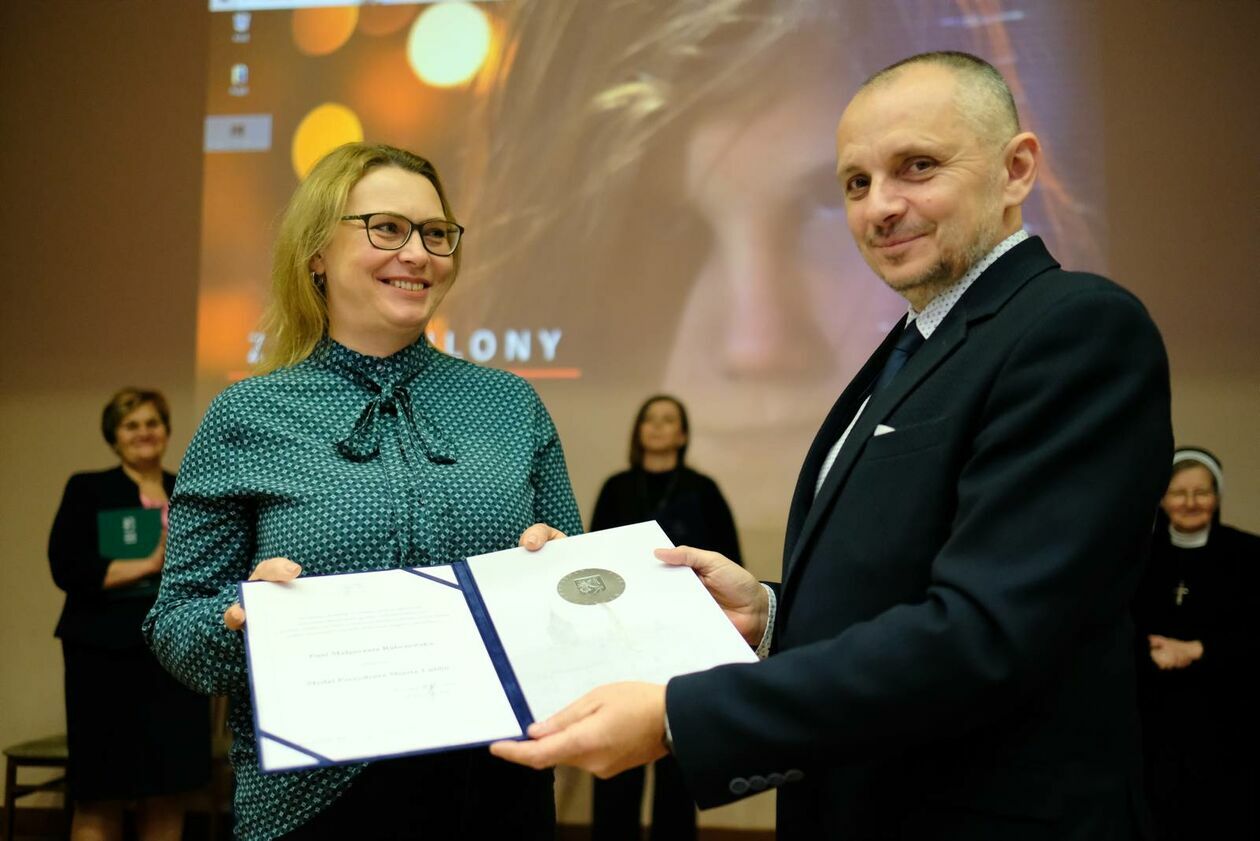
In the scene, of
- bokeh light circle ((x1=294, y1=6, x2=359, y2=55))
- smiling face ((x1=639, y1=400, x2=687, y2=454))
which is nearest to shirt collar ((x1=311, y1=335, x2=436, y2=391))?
smiling face ((x1=639, y1=400, x2=687, y2=454))

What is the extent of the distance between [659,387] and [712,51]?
1638mm

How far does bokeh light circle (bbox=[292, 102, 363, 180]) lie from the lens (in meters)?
5.39

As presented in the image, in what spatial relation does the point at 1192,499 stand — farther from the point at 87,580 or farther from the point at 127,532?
the point at 87,580

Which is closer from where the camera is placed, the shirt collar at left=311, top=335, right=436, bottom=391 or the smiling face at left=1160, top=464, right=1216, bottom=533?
the shirt collar at left=311, top=335, right=436, bottom=391

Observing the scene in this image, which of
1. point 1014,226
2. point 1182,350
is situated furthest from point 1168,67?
point 1014,226

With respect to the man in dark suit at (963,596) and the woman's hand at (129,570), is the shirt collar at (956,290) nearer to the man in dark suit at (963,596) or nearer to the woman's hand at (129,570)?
the man in dark suit at (963,596)

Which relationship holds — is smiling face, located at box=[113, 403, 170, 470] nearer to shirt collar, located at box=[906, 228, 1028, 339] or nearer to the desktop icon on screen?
the desktop icon on screen

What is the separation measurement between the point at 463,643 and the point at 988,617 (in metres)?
0.71

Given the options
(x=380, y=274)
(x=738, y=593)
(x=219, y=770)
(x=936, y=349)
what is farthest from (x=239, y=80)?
(x=936, y=349)

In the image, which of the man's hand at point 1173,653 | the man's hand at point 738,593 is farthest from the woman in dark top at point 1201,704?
the man's hand at point 738,593

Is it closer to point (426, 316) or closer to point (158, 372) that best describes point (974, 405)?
point (426, 316)

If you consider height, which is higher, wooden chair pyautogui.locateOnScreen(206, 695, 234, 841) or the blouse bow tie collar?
the blouse bow tie collar

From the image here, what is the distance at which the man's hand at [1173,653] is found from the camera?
A: 4199 millimetres

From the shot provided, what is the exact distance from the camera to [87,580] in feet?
14.4
